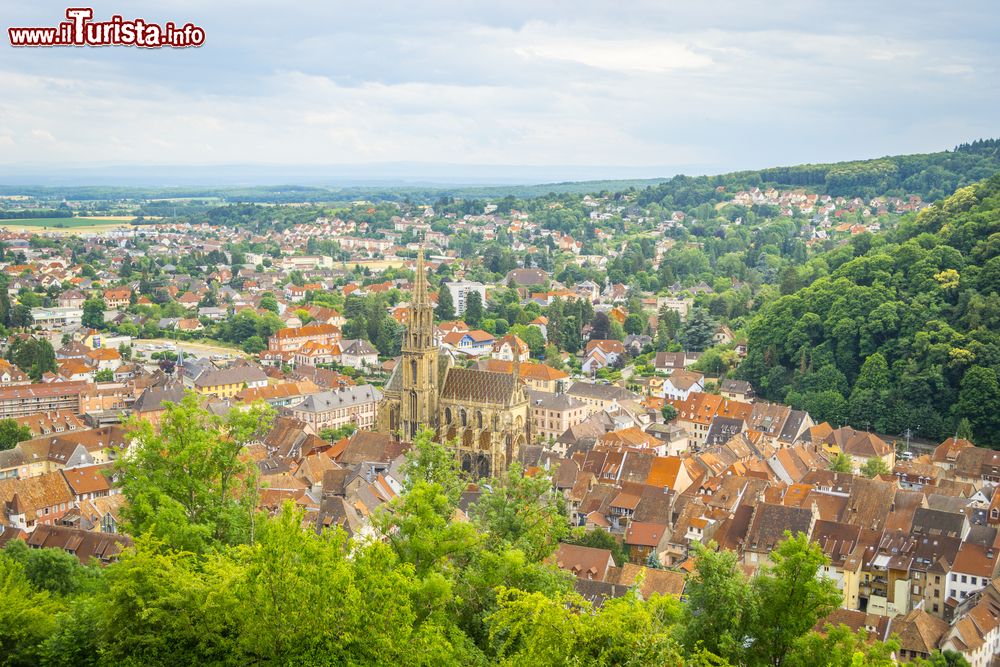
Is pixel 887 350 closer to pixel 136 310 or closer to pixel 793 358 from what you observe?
pixel 793 358

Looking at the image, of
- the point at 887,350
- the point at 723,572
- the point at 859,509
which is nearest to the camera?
the point at 723,572

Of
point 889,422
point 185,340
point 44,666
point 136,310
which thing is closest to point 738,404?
point 889,422

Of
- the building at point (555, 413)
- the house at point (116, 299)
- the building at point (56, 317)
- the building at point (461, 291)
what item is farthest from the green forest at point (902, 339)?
the house at point (116, 299)

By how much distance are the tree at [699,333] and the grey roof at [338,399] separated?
38660mm

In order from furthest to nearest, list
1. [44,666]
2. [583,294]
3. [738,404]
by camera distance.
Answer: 1. [583,294]
2. [738,404]
3. [44,666]

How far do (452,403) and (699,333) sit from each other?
4855cm

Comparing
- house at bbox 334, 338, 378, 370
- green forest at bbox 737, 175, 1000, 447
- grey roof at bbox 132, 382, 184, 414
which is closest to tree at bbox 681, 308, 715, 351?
green forest at bbox 737, 175, 1000, 447

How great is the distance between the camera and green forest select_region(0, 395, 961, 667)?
17.1 meters

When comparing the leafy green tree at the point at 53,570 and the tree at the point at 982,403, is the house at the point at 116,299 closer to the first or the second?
the leafy green tree at the point at 53,570

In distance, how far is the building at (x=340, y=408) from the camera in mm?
72250

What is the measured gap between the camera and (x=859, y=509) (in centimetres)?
4759

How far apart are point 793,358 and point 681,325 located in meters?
29.2

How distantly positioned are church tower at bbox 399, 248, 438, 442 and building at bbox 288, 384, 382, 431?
347 inches

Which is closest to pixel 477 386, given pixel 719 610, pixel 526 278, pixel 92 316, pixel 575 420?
pixel 575 420
